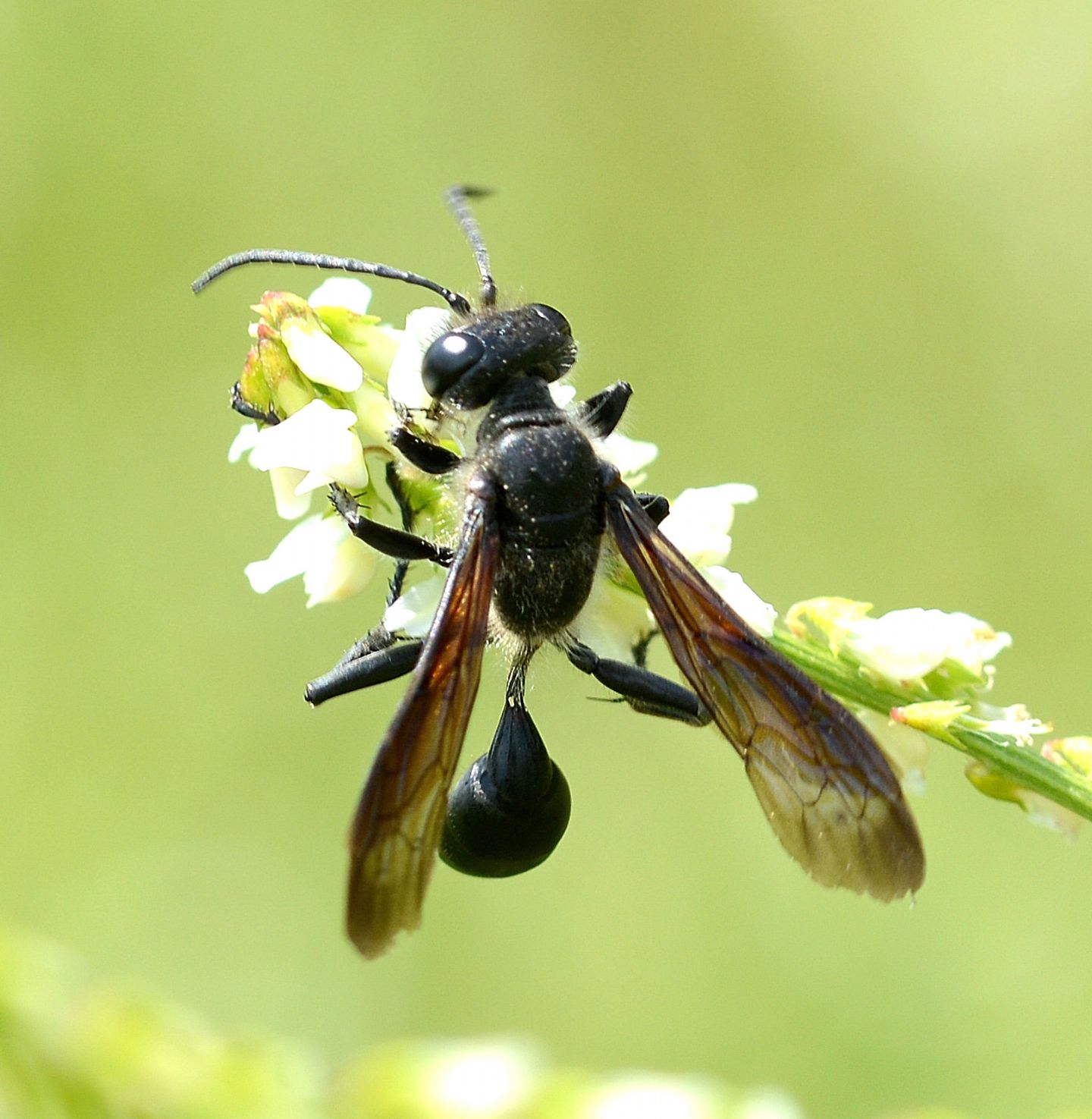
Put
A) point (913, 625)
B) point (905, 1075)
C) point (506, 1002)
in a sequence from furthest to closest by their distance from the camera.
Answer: point (506, 1002) → point (905, 1075) → point (913, 625)

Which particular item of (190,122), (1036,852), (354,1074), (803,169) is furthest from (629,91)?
(354,1074)

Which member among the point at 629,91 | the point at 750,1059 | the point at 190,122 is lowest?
the point at 750,1059

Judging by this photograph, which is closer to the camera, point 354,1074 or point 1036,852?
point 354,1074

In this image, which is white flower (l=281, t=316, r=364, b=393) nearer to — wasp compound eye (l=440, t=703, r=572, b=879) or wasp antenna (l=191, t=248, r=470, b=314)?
wasp antenna (l=191, t=248, r=470, b=314)

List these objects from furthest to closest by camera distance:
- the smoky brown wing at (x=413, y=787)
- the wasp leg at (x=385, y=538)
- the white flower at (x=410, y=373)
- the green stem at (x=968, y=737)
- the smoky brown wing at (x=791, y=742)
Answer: the white flower at (x=410, y=373) < the wasp leg at (x=385, y=538) < the green stem at (x=968, y=737) < the smoky brown wing at (x=791, y=742) < the smoky brown wing at (x=413, y=787)

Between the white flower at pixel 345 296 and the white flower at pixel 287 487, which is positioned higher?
the white flower at pixel 345 296

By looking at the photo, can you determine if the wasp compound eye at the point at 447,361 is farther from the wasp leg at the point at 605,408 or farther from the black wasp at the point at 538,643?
the wasp leg at the point at 605,408

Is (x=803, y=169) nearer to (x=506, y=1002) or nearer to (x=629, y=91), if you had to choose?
(x=629, y=91)

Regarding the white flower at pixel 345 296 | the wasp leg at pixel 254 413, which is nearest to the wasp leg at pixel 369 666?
the wasp leg at pixel 254 413
